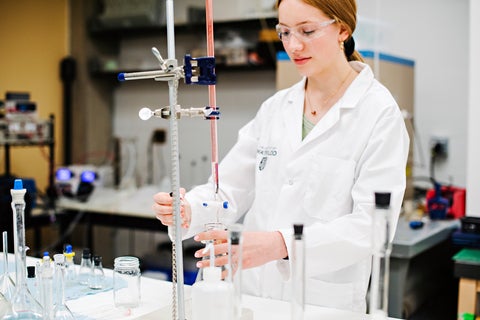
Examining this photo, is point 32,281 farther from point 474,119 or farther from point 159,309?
point 474,119

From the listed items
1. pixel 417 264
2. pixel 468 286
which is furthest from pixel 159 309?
pixel 417 264

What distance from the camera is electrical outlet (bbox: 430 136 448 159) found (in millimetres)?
3396

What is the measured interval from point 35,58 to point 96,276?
3.36 meters

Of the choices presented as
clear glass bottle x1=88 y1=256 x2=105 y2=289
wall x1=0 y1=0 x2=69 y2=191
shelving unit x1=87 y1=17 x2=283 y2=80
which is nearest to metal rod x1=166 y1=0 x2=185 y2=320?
clear glass bottle x1=88 y1=256 x2=105 y2=289

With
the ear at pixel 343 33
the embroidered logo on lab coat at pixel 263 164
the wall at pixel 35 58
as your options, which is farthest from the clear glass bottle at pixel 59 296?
the wall at pixel 35 58

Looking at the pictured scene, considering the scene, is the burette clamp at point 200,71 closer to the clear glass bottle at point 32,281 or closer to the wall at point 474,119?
the clear glass bottle at point 32,281

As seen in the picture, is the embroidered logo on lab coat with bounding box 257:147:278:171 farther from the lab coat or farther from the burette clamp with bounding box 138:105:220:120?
the burette clamp with bounding box 138:105:220:120

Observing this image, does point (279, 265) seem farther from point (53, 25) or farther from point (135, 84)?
point (53, 25)

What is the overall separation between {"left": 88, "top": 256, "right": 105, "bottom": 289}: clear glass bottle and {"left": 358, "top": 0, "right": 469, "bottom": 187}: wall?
2.26 meters

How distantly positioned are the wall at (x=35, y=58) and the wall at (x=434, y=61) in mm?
2527

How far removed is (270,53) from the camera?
384 centimetres

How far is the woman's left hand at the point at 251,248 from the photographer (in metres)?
1.11

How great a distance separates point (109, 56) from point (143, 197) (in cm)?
146

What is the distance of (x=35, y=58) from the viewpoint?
446 centimetres
